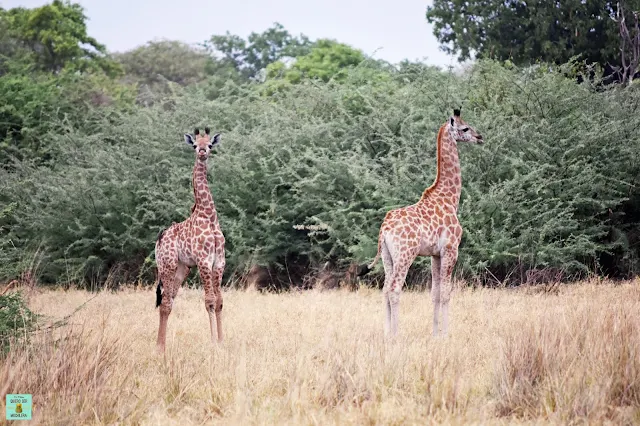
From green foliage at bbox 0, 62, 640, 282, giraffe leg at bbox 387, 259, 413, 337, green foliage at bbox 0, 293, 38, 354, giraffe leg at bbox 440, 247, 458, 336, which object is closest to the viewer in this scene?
green foliage at bbox 0, 293, 38, 354

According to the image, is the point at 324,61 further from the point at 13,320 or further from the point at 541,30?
the point at 13,320

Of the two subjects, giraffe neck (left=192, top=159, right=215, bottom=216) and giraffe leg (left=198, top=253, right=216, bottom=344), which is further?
giraffe neck (left=192, top=159, right=215, bottom=216)

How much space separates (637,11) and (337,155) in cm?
1350

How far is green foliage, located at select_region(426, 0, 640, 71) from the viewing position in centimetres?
2708

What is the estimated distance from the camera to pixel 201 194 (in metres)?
9.55

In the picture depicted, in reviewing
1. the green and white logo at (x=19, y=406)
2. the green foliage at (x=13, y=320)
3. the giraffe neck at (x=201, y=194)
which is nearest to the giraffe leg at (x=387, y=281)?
the giraffe neck at (x=201, y=194)

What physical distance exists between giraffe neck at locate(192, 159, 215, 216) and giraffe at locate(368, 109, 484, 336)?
6.29 feet

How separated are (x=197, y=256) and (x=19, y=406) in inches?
127

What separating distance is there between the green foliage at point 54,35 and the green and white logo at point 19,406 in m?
34.2

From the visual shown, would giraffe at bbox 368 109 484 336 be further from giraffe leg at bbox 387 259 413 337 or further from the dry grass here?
the dry grass

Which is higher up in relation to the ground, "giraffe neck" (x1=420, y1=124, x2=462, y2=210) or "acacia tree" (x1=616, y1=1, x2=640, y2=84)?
"acacia tree" (x1=616, y1=1, x2=640, y2=84)

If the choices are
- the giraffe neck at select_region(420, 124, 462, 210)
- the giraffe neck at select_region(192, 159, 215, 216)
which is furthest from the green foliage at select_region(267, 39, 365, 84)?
the giraffe neck at select_region(192, 159, 215, 216)

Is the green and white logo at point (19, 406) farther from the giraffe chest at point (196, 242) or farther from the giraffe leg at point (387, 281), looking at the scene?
the giraffe leg at point (387, 281)

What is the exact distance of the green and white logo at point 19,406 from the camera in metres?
5.91
